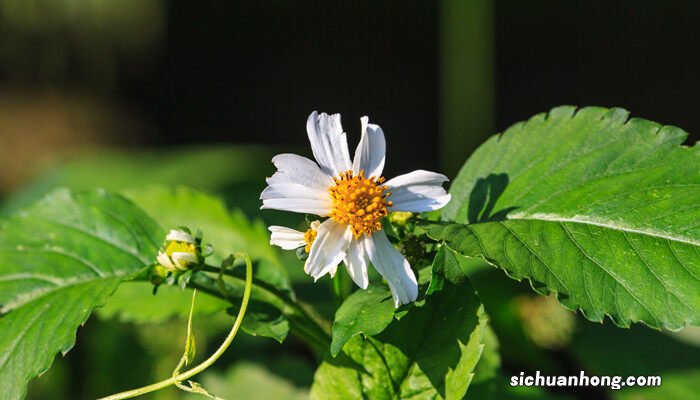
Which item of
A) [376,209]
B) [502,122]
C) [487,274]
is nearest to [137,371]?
[487,274]

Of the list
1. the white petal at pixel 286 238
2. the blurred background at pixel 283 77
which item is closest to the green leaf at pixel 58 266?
the white petal at pixel 286 238

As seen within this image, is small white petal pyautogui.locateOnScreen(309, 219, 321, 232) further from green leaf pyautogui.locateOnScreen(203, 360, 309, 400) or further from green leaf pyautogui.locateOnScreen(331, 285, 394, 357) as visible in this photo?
green leaf pyautogui.locateOnScreen(203, 360, 309, 400)

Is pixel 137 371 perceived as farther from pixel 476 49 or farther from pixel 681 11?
pixel 681 11

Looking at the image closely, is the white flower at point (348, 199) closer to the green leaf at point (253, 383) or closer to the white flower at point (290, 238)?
the white flower at point (290, 238)

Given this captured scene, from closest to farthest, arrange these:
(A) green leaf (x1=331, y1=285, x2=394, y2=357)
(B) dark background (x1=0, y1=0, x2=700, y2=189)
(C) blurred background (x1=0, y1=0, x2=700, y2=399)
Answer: (A) green leaf (x1=331, y1=285, x2=394, y2=357) < (C) blurred background (x1=0, y1=0, x2=700, y2=399) < (B) dark background (x1=0, y1=0, x2=700, y2=189)

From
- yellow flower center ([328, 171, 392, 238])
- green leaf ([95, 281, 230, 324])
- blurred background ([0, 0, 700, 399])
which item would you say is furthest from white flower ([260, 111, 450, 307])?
blurred background ([0, 0, 700, 399])

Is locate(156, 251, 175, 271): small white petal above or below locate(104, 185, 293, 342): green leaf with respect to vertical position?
above
